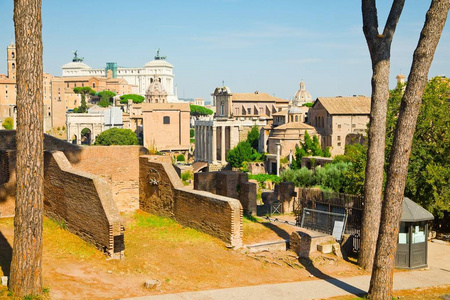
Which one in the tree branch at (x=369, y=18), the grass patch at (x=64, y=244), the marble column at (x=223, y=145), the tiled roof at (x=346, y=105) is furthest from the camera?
the marble column at (x=223, y=145)

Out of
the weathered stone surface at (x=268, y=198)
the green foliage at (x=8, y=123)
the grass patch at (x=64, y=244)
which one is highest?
the green foliage at (x=8, y=123)

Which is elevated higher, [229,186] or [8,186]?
[8,186]

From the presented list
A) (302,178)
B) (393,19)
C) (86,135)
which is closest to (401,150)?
(393,19)

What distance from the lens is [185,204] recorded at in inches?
492

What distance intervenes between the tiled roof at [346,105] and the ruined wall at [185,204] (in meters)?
45.2

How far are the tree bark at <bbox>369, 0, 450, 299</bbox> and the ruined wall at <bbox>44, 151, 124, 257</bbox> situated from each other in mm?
Answer: 4638

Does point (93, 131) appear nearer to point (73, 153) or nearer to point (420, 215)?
point (73, 153)

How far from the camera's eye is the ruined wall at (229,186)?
16906mm

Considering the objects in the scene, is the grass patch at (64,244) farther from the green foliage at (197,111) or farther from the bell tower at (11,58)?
the green foliage at (197,111)

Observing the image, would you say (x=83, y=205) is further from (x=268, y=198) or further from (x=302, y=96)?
(x=302, y=96)

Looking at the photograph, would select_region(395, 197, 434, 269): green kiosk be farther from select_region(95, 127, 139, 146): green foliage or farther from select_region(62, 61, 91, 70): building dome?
select_region(62, 61, 91, 70): building dome

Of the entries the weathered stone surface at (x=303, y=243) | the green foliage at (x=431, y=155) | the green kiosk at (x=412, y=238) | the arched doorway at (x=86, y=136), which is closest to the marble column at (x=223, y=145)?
the arched doorway at (x=86, y=136)

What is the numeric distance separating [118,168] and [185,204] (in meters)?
2.76

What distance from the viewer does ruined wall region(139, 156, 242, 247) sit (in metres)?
11.1
